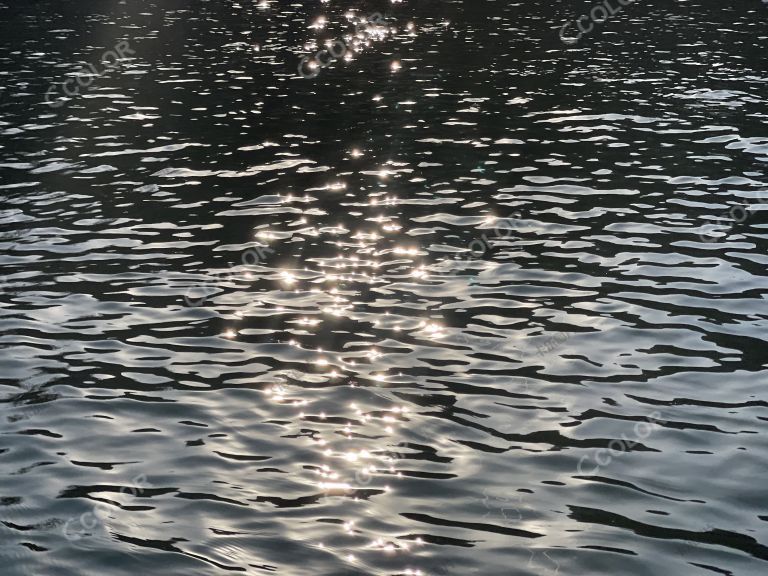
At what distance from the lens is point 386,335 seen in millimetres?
16203

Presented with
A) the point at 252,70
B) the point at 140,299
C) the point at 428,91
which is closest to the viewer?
the point at 140,299

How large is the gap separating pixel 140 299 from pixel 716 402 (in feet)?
34.7

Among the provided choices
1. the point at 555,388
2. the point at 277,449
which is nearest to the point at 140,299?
the point at 277,449

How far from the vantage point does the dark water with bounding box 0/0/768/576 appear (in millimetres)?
10859

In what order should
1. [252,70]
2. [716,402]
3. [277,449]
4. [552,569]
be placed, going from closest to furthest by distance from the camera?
[552,569], [277,449], [716,402], [252,70]

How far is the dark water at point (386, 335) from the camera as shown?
10.9 metres

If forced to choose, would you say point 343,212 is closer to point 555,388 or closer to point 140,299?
point 140,299

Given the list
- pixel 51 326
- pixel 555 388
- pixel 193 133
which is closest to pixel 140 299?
pixel 51 326

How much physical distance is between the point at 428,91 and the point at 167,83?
11423 mm

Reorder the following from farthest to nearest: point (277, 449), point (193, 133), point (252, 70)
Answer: point (252, 70)
point (193, 133)
point (277, 449)

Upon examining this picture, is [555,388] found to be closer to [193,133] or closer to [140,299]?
[140,299]

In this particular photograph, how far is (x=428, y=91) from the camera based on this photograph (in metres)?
38.3

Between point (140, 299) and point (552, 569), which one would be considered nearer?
point (552, 569)

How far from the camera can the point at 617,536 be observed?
10633 millimetres
